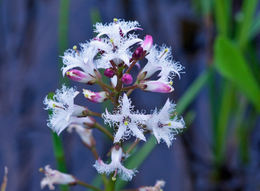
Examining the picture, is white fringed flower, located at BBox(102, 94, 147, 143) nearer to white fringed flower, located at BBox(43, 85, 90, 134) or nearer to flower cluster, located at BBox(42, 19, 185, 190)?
flower cluster, located at BBox(42, 19, 185, 190)

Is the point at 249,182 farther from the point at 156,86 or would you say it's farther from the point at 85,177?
the point at 156,86

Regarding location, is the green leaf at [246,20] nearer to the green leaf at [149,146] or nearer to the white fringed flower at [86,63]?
the green leaf at [149,146]

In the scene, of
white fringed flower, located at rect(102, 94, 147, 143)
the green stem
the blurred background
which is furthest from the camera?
the blurred background

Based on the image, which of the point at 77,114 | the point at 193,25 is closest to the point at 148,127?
the point at 77,114

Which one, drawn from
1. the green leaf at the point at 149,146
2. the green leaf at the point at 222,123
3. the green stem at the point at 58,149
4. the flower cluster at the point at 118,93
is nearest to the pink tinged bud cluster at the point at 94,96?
the flower cluster at the point at 118,93

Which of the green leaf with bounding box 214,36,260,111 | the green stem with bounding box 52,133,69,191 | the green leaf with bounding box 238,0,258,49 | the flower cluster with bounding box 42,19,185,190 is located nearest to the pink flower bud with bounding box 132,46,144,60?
the flower cluster with bounding box 42,19,185,190

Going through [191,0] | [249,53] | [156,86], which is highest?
[191,0]
